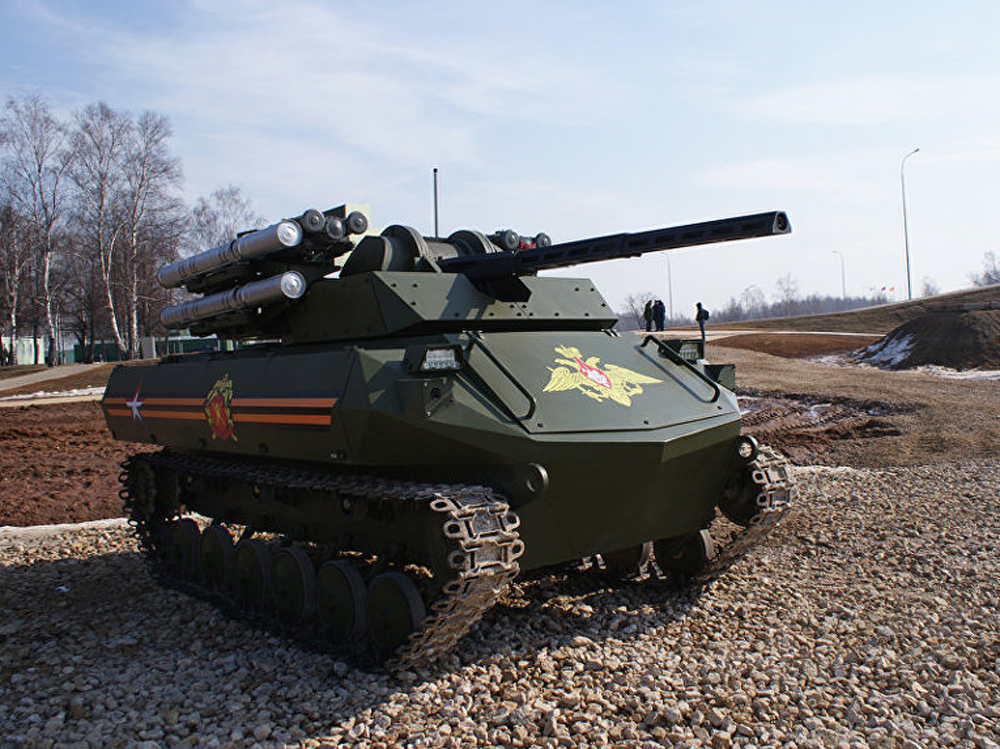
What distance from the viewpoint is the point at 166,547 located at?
869 centimetres

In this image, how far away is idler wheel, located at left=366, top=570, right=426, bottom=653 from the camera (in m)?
5.55

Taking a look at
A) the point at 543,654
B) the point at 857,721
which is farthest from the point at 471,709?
the point at 857,721

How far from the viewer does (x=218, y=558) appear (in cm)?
779

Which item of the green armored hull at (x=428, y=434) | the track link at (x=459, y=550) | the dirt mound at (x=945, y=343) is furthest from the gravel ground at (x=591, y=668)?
the dirt mound at (x=945, y=343)

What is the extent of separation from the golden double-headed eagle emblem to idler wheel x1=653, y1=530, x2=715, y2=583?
139 centimetres

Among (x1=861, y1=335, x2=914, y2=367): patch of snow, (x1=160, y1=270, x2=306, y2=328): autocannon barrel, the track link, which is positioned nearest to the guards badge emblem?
(x1=160, y1=270, x2=306, y2=328): autocannon barrel

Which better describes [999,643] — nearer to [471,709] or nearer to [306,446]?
[471,709]

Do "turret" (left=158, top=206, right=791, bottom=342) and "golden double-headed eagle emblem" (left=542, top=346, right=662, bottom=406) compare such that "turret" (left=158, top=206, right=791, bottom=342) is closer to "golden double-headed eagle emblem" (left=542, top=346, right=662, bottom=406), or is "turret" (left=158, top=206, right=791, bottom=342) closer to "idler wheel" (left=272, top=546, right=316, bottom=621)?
"golden double-headed eagle emblem" (left=542, top=346, right=662, bottom=406)

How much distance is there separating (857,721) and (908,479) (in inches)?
299

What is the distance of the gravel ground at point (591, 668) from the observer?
196 inches

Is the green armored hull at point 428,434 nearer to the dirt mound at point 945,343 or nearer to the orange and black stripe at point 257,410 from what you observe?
the orange and black stripe at point 257,410

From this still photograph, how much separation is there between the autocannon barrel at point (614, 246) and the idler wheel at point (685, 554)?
7.61 feet

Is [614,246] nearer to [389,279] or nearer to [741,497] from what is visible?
Answer: [389,279]

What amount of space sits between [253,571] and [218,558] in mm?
754
